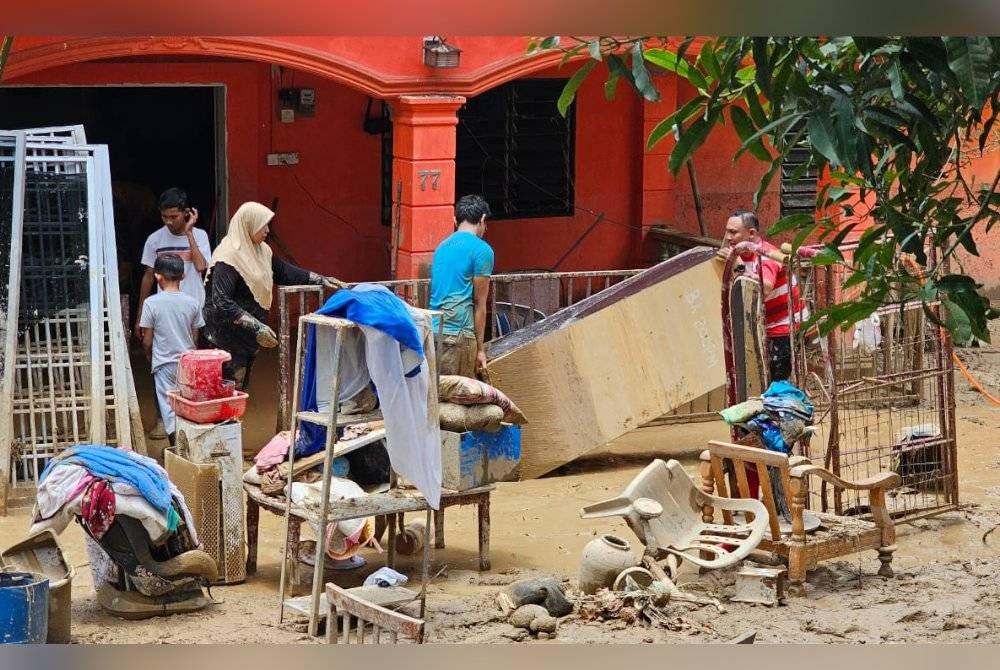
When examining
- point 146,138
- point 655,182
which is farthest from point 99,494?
point 655,182

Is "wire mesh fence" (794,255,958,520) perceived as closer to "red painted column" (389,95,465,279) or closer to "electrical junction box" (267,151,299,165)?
"red painted column" (389,95,465,279)

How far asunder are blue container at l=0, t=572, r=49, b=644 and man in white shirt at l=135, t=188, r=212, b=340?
4.45 m

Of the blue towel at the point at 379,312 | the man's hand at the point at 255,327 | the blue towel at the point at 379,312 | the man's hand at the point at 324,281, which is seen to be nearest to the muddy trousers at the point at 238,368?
the man's hand at the point at 255,327

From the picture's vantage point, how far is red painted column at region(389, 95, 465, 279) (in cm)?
1207

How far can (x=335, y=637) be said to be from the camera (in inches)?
258

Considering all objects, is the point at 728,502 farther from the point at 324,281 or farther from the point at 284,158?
the point at 284,158

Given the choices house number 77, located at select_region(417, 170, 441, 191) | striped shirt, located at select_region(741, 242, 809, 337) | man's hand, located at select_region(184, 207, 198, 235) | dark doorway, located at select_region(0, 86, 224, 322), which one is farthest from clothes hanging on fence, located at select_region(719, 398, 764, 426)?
dark doorway, located at select_region(0, 86, 224, 322)

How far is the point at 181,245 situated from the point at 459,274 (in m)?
2.45

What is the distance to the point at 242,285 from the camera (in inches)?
368

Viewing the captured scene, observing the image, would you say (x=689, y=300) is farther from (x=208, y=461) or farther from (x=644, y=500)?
(x=208, y=461)

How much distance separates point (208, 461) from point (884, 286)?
14.3ft

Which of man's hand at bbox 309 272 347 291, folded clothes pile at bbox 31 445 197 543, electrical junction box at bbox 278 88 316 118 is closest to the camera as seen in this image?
folded clothes pile at bbox 31 445 197 543

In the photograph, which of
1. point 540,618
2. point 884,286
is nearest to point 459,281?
point 540,618

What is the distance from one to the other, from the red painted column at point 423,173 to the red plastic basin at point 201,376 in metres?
4.75
